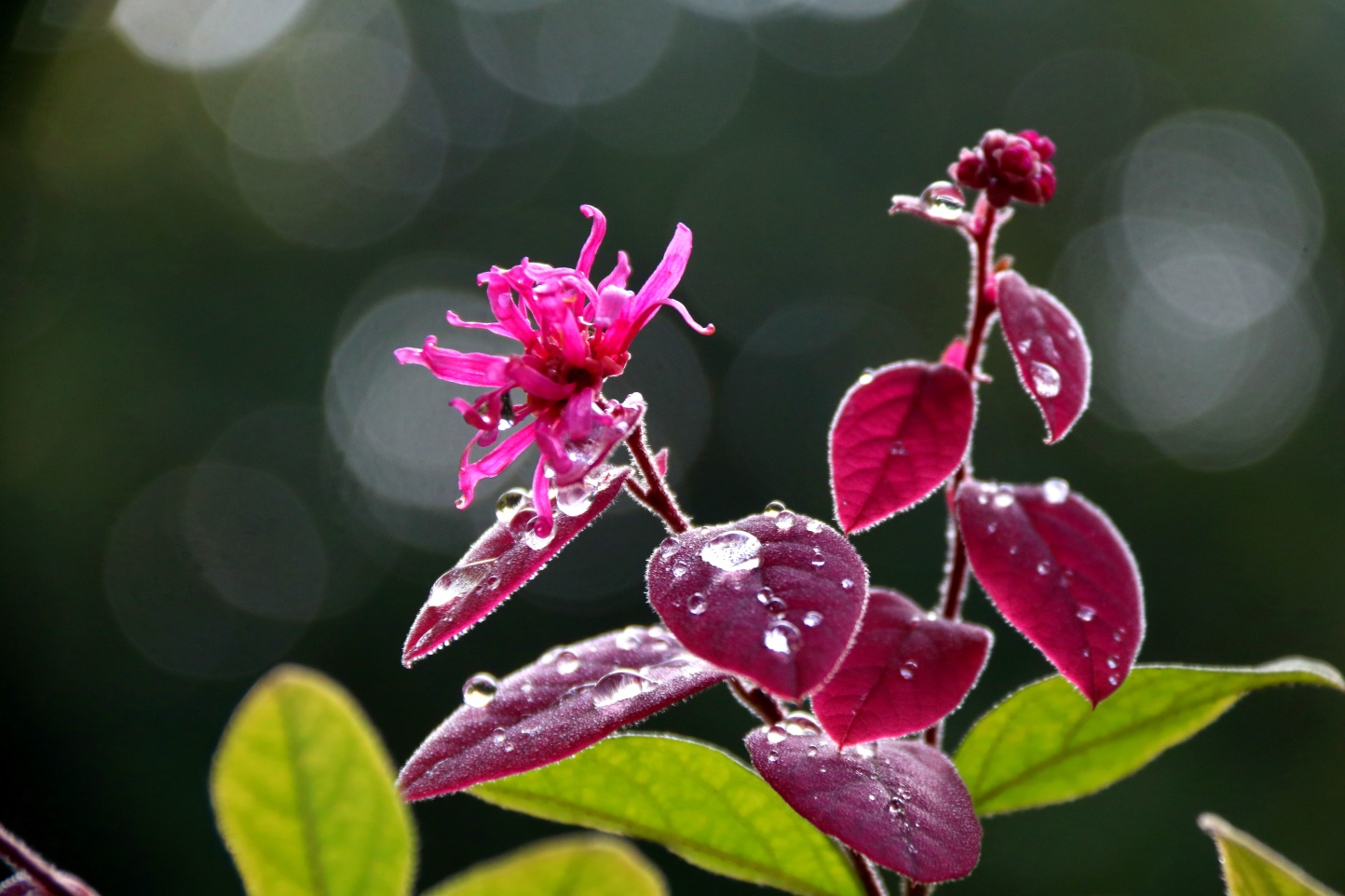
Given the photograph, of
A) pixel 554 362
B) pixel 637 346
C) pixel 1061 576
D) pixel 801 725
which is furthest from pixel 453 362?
pixel 637 346

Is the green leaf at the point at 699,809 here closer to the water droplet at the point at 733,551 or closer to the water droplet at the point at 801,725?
the water droplet at the point at 801,725

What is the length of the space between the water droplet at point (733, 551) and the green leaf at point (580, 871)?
0.19 m

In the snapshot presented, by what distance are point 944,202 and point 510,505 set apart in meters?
0.38

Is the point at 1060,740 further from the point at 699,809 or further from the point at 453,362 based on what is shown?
the point at 453,362

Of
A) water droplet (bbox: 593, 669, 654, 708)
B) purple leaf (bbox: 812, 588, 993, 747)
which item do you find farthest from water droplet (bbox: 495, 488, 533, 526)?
purple leaf (bbox: 812, 588, 993, 747)

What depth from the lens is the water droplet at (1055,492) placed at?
758 millimetres

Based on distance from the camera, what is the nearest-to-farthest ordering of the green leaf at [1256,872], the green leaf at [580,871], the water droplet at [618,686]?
the green leaf at [580,871]
the green leaf at [1256,872]
the water droplet at [618,686]

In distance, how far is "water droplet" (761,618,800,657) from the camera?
1.55 feet

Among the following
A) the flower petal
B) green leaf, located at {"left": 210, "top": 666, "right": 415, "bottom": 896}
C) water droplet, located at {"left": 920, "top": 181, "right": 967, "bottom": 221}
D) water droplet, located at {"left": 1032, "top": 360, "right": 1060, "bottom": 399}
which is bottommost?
green leaf, located at {"left": 210, "top": 666, "right": 415, "bottom": 896}

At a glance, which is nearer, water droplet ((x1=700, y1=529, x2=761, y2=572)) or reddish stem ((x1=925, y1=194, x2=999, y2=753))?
water droplet ((x1=700, y1=529, x2=761, y2=572))

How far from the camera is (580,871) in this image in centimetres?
39

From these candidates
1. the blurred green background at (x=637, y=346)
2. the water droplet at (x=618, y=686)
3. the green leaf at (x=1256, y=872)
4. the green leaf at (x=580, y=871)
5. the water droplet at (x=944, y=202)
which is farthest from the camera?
the blurred green background at (x=637, y=346)

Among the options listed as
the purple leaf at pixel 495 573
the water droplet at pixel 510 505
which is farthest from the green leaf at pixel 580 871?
the water droplet at pixel 510 505

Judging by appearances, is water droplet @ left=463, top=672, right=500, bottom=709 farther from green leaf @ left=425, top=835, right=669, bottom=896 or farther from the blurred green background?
the blurred green background
